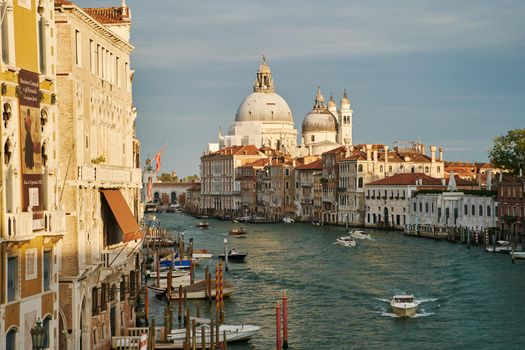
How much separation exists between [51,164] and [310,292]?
18051mm

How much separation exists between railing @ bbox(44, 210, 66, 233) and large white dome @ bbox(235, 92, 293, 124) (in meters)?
100

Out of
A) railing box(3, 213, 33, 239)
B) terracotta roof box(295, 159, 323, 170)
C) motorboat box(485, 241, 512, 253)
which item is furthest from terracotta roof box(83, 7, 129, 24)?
terracotta roof box(295, 159, 323, 170)

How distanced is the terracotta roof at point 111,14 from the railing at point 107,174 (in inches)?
104

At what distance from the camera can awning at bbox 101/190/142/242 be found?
15.5 m

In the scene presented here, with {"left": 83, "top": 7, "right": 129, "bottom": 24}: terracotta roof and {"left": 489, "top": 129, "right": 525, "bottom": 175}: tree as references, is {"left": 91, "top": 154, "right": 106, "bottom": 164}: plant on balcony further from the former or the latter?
{"left": 489, "top": 129, "right": 525, "bottom": 175}: tree

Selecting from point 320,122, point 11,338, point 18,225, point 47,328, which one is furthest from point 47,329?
point 320,122

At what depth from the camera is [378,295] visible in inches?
1131

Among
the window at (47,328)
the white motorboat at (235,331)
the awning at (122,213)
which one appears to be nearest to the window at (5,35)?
the window at (47,328)

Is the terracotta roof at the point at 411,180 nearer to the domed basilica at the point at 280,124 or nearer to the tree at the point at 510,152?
the tree at the point at 510,152

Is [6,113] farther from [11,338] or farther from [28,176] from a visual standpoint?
[11,338]

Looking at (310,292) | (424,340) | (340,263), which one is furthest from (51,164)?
(340,263)

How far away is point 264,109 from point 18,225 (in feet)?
334

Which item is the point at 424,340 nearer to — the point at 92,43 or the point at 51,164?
the point at 92,43

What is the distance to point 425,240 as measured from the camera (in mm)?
52156
